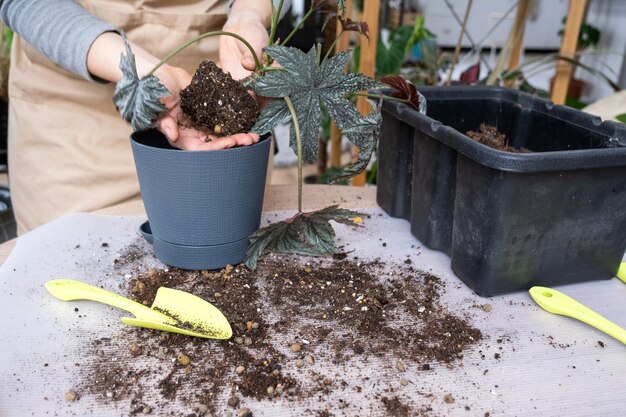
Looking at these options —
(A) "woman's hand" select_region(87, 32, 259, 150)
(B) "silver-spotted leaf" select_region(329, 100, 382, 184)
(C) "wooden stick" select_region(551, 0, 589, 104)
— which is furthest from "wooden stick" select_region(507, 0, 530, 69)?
(A) "woman's hand" select_region(87, 32, 259, 150)

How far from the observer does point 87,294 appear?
2.21 ft

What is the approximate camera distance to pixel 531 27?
462cm

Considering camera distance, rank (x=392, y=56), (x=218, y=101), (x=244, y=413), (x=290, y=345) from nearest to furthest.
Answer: (x=244, y=413) < (x=290, y=345) < (x=218, y=101) < (x=392, y=56)

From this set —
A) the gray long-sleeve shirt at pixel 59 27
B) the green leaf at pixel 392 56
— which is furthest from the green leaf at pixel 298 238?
the green leaf at pixel 392 56

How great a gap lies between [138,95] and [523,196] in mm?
491

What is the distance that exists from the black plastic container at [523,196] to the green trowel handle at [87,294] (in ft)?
1.44

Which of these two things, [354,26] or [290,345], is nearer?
[290,345]

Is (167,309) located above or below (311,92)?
below

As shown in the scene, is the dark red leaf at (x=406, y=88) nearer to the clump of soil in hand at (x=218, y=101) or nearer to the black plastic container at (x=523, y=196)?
the black plastic container at (x=523, y=196)

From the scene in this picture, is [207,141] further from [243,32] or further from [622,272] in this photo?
[622,272]

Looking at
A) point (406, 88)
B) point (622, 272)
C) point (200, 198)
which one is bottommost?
point (622, 272)

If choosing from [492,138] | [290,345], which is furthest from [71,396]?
[492,138]

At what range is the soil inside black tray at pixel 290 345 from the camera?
54cm

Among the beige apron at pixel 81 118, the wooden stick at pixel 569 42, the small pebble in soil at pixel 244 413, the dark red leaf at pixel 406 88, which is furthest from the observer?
the wooden stick at pixel 569 42
